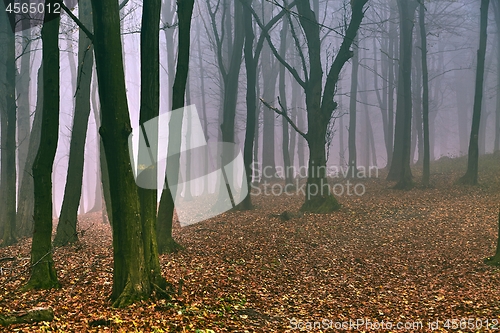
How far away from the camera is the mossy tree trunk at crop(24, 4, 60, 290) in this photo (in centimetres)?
696

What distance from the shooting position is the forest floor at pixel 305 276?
241 inches

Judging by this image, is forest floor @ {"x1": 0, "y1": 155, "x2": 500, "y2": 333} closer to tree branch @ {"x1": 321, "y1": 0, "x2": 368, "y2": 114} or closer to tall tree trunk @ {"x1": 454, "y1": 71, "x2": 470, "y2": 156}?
tree branch @ {"x1": 321, "y1": 0, "x2": 368, "y2": 114}

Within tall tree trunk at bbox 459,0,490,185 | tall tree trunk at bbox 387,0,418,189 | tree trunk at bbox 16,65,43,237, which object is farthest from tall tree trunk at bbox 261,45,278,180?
tree trunk at bbox 16,65,43,237

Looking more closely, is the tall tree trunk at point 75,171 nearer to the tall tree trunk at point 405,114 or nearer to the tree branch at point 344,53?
the tree branch at point 344,53

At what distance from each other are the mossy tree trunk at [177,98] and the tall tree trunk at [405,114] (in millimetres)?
11865

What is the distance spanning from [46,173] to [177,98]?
11.8ft

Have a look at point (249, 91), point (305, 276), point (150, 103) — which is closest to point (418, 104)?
point (249, 91)

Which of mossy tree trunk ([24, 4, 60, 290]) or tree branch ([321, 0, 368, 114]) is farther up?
tree branch ([321, 0, 368, 114])

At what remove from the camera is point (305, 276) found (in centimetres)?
893

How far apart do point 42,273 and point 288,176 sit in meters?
17.9

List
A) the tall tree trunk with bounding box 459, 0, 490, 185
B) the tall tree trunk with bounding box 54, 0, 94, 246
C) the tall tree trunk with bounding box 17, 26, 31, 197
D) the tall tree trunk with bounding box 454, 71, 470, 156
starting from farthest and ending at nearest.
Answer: the tall tree trunk with bounding box 454, 71, 470, 156
the tall tree trunk with bounding box 459, 0, 490, 185
the tall tree trunk with bounding box 17, 26, 31, 197
the tall tree trunk with bounding box 54, 0, 94, 246

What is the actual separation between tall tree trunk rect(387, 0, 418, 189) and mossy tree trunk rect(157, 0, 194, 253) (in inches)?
467

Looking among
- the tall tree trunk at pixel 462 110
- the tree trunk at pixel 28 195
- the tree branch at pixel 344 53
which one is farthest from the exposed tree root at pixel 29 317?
the tall tree trunk at pixel 462 110

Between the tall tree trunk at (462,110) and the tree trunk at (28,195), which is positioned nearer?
the tree trunk at (28,195)
